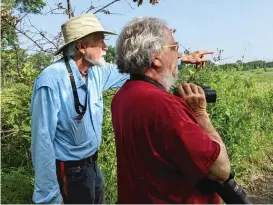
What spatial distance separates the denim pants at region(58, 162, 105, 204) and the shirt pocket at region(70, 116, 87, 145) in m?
0.22

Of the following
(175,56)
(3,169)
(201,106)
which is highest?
(175,56)

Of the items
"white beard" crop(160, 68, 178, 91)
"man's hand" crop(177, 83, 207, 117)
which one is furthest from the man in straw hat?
"man's hand" crop(177, 83, 207, 117)

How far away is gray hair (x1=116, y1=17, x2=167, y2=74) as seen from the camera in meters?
1.85

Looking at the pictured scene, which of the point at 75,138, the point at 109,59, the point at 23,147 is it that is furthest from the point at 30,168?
the point at 75,138

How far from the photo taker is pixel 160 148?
168 centimetres

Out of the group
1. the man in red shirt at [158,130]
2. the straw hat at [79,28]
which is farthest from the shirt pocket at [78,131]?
the man in red shirt at [158,130]

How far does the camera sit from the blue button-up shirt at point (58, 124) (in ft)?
8.13

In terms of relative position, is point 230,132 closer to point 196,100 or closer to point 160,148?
point 196,100

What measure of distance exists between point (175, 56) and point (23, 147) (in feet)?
10.5

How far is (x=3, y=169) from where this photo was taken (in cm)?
449

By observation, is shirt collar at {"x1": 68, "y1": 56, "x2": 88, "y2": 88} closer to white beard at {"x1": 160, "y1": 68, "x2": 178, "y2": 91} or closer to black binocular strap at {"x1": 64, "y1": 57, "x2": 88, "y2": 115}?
black binocular strap at {"x1": 64, "y1": 57, "x2": 88, "y2": 115}

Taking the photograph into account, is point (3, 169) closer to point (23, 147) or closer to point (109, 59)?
point (23, 147)

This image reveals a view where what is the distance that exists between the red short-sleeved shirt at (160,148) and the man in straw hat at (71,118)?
0.81 meters

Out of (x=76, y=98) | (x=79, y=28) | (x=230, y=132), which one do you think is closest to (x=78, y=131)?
(x=76, y=98)
